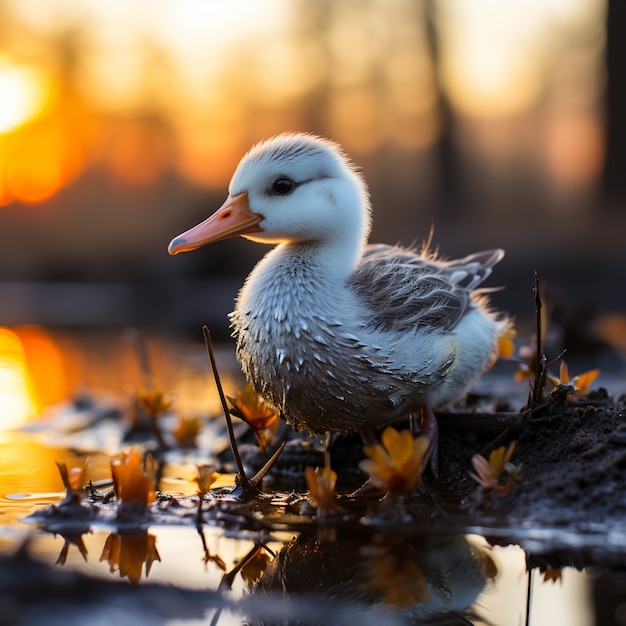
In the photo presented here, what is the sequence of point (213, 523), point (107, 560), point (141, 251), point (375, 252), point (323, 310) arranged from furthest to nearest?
point (141, 251) < point (375, 252) < point (323, 310) < point (213, 523) < point (107, 560)

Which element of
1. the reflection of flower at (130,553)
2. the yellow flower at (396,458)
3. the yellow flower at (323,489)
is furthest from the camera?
the yellow flower at (323,489)

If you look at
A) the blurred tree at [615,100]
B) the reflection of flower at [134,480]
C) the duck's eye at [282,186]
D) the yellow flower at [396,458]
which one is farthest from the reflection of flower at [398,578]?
the blurred tree at [615,100]

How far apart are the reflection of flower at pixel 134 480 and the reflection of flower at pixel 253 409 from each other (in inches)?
23.9

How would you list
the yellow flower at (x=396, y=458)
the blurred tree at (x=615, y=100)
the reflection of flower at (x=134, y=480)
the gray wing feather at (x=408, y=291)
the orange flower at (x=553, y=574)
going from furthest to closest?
the blurred tree at (x=615, y=100) → the gray wing feather at (x=408, y=291) → the reflection of flower at (x=134, y=480) → the yellow flower at (x=396, y=458) → the orange flower at (x=553, y=574)

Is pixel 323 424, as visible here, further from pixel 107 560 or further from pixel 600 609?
pixel 600 609

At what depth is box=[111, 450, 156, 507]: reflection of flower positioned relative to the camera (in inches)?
136

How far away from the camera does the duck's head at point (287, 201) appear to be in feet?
13.4

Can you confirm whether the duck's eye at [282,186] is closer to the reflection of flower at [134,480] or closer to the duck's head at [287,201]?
the duck's head at [287,201]

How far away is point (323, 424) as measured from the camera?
3.89 meters

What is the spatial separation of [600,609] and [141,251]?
18.8 metres

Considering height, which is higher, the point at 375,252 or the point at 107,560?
the point at 375,252

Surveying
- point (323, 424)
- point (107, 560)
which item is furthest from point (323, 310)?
point (107, 560)

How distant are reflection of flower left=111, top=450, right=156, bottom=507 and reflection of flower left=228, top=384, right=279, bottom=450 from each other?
607 millimetres

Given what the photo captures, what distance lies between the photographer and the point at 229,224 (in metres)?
4.11
